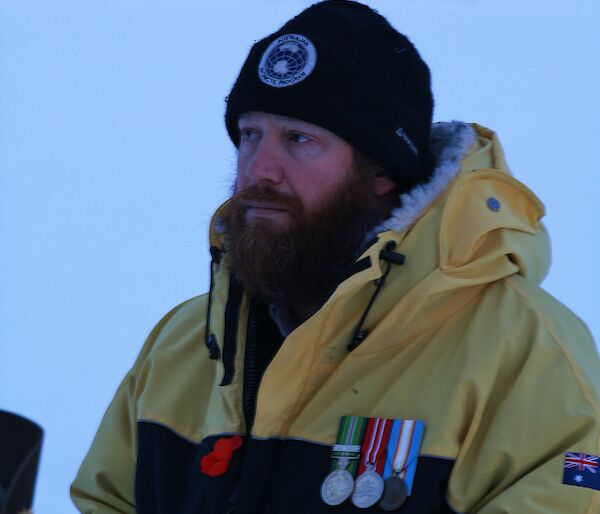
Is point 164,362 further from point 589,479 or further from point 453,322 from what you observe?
point 589,479

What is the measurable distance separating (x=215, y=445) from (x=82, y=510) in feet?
1.58

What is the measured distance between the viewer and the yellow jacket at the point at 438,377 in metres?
2.40

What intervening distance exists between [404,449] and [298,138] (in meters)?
0.82

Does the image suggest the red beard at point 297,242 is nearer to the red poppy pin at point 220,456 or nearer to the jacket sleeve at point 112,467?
the red poppy pin at point 220,456

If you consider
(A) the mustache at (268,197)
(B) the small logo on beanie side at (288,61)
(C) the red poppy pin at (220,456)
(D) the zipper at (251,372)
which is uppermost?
(B) the small logo on beanie side at (288,61)

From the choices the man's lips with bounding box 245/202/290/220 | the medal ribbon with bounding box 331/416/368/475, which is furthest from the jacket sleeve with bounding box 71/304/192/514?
the medal ribbon with bounding box 331/416/368/475

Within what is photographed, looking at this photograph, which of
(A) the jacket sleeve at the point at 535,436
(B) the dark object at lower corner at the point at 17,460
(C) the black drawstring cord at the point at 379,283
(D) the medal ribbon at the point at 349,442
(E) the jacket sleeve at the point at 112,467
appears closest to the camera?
(B) the dark object at lower corner at the point at 17,460

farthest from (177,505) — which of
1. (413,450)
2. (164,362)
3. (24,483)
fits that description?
(24,483)

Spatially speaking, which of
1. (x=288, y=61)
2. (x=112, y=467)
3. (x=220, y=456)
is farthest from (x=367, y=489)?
(x=288, y=61)

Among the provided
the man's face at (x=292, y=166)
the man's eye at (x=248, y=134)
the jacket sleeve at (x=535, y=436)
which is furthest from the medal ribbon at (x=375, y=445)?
the man's eye at (x=248, y=134)

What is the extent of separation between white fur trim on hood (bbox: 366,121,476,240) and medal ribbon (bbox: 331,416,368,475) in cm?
42

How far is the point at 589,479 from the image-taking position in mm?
2312

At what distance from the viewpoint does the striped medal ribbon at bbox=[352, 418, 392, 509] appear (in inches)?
97.4

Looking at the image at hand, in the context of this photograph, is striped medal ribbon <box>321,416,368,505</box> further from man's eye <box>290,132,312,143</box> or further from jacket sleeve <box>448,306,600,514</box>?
man's eye <box>290,132,312,143</box>
